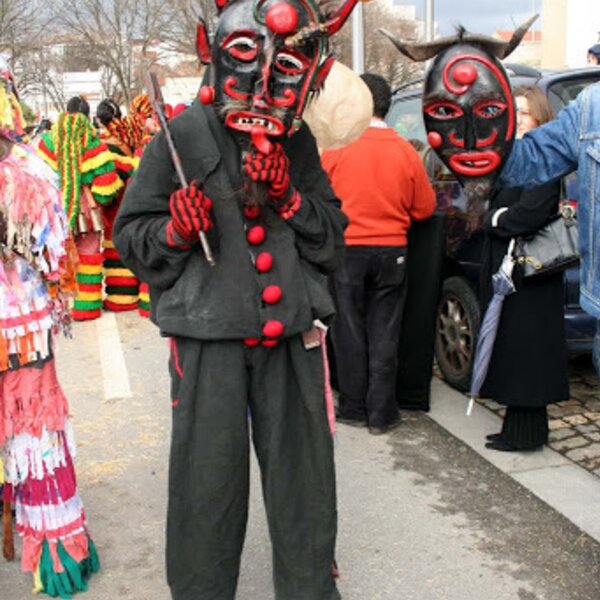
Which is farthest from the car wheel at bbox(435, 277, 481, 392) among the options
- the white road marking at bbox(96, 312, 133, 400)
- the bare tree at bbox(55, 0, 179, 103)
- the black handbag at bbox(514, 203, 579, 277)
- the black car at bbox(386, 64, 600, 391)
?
the bare tree at bbox(55, 0, 179, 103)

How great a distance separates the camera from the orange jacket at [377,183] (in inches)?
180

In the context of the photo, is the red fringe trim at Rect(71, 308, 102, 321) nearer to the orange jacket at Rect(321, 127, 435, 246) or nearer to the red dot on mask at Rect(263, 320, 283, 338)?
the orange jacket at Rect(321, 127, 435, 246)

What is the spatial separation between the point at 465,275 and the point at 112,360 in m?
2.66

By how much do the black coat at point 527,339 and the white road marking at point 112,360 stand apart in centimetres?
240

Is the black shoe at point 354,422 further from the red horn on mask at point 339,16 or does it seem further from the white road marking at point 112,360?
the red horn on mask at point 339,16

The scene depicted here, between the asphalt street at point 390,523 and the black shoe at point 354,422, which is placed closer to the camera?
the asphalt street at point 390,523

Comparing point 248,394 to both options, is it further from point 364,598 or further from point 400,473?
point 400,473

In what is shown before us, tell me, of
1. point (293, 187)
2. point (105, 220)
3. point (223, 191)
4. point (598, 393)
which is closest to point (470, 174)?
point (293, 187)

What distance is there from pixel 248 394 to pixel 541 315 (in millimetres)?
2021

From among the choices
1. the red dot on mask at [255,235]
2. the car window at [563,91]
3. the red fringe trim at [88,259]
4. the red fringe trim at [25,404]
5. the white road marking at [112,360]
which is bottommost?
the white road marking at [112,360]

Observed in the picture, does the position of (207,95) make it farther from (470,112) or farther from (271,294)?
(470,112)

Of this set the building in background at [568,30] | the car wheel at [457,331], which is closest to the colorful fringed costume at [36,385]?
the car wheel at [457,331]

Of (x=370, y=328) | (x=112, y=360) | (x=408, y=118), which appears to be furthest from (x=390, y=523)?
(x=408, y=118)

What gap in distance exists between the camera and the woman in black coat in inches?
166
